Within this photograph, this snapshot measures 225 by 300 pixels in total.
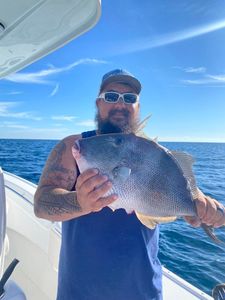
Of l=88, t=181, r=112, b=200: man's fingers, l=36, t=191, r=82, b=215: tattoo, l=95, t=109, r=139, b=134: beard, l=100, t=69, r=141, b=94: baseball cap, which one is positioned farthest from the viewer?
l=100, t=69, r=141, b=94: baseball cap

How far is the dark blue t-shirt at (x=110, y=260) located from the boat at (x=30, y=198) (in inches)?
15.8

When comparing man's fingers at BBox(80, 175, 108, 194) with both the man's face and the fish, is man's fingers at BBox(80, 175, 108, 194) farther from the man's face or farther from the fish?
the man's face

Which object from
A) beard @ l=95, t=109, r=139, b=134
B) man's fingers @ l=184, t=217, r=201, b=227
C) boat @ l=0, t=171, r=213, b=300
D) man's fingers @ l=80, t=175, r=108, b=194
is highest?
beard @ l=95, t=109, r=139, b=134

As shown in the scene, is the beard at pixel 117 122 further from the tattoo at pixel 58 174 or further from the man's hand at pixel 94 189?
the man's hand at pixel 94 189

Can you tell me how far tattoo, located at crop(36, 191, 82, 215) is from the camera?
1269 mm

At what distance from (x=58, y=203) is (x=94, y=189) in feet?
0.95

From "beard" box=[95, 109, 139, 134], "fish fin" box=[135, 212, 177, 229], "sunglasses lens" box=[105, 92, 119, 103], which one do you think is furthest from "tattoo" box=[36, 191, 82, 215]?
"sunglasses lens" box=[105, 92, 119, 103]

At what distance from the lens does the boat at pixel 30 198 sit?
95 cm

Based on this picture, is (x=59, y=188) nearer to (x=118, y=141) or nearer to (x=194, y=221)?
(x=118, y=141)

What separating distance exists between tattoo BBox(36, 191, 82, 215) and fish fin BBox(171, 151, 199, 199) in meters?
0.53

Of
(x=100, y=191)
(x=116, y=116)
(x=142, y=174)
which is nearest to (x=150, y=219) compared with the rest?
(x=142, y=174)

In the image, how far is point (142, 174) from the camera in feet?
4.05

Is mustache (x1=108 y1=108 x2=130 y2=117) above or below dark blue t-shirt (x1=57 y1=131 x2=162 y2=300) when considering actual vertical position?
above

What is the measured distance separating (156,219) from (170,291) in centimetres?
94
